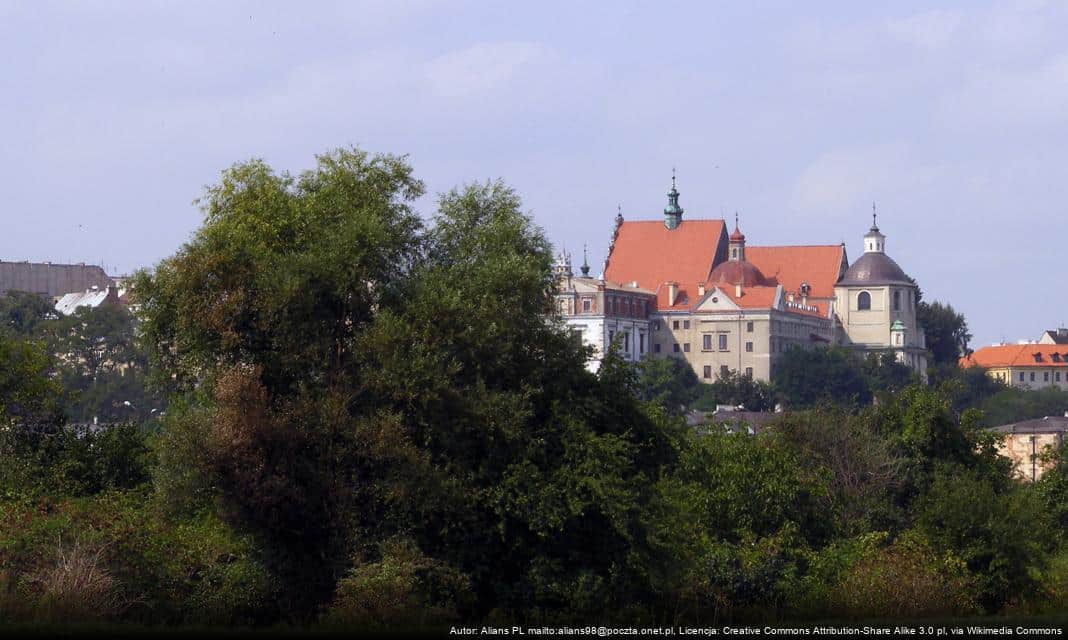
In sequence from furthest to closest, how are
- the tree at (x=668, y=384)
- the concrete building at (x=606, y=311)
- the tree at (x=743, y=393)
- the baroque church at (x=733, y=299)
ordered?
the baroque church at (x=733, y=299) → the concrete building at (x=606, y=311) → the tree at (x=743, y=393) → the tree at (x=668, y=384)

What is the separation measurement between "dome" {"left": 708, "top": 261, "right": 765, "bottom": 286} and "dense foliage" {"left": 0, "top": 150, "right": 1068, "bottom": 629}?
128m

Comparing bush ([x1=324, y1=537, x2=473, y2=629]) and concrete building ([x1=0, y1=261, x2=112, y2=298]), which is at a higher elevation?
concrete building ([x1=0, y1=261, x2=112, y2=298])

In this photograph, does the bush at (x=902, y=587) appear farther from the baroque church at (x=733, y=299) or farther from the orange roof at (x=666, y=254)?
the orange roof at (x=666, y=254)

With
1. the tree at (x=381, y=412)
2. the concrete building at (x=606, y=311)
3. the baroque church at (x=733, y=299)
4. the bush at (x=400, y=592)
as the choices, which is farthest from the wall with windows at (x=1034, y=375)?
the bush at (x=400, y=592)

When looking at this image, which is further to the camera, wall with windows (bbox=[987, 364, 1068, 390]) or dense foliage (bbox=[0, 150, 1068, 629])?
wall with windows (bbox=[987, 364, 1068, 390])

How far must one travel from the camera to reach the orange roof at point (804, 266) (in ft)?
549

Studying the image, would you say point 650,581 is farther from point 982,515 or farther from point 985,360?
point 985,360

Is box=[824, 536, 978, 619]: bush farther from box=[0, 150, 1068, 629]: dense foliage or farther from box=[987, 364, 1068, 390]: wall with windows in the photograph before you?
box=[987, 364, 1068, 390]: wall with windows

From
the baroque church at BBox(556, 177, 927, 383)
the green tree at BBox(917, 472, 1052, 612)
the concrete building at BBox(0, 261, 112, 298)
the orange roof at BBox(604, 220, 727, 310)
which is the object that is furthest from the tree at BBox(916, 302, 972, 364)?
the green tree at BBox(917, 472, 1052, 612)

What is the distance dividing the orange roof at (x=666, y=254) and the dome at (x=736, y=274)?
0.78 metres

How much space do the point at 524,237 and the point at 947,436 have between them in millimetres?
14068

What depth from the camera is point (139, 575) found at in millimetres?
26844

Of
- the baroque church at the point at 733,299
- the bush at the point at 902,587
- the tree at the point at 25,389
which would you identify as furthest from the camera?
the baroque church at the point at 733,299

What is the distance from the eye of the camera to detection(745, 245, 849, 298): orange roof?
549 feet
